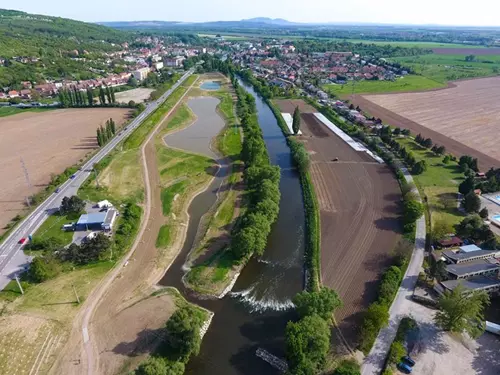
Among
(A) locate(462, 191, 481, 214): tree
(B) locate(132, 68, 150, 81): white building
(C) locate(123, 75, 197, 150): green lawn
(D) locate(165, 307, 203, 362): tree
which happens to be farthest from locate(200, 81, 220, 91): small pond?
(D) locate(165, 307, 203, 362): tree

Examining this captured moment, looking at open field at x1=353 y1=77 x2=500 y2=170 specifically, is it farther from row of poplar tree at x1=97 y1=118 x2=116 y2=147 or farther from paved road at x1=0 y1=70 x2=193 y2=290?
paved road at x1=0 y1=70 x2=193 y2=290

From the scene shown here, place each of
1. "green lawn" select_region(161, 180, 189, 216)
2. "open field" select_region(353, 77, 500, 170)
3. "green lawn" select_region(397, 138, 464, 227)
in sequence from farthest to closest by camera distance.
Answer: "open field" select_region(353, 77, 500, 170)
"green lawn" select_region(161, 180, 189, 216)
"green lawn" select_region(397, 138, 464, 227)

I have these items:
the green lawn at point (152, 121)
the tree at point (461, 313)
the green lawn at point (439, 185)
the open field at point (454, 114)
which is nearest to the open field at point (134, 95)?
Result: the green lawn at point (152, 121)

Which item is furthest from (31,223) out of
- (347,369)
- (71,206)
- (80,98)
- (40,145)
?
(80,98)

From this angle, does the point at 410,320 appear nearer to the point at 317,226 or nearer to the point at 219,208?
the point at 317,226

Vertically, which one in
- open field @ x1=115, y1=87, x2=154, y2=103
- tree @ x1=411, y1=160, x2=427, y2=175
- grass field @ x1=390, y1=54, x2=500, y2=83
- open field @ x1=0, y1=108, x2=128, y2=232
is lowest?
open field @ x1=0, y1=108, x2=128, y2=232

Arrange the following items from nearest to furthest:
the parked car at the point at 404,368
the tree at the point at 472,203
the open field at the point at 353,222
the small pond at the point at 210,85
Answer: the parked car at the point at 404,368 < the open field at the point at 353,222 < the tree at the point at 472,203 < the small pond at the point at 210,85

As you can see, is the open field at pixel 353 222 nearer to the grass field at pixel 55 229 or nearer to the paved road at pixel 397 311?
the paved road at pixel 397 311

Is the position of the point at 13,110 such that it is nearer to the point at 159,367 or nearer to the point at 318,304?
the point at 159,367
